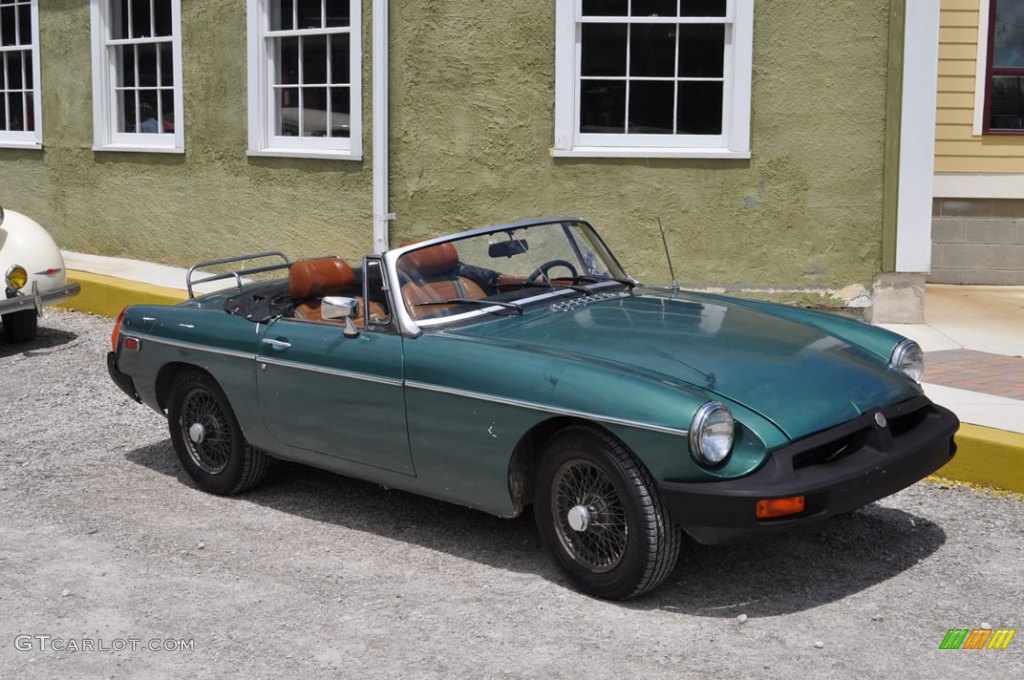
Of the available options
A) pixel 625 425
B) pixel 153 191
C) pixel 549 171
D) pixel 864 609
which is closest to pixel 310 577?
pixel 625 425

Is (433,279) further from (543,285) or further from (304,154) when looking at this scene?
(304,154)

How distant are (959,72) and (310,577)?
904 centimetres

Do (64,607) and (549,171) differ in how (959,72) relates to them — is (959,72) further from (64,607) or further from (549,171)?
(64,607)

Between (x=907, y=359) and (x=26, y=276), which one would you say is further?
(x=26, y=276)

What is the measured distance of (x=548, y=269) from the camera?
586cm

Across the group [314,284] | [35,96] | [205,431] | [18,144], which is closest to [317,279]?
[314,284]

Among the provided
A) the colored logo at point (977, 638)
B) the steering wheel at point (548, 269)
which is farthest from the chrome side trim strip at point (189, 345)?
the colored logo at point (977, 638)

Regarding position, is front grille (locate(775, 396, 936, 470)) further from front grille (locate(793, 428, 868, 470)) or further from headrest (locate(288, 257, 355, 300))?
headrest (locate(288, 257, 355, 300))

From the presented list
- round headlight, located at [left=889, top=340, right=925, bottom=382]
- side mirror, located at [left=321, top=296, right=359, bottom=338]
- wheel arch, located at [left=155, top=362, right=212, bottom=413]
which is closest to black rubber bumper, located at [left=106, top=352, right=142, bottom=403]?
wheel arch, located at [left=155, top=362, right=212, bottom=413]

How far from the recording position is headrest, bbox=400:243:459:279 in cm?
543

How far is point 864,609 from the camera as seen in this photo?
181 inches

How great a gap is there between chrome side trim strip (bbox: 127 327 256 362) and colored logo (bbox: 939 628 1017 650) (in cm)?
315

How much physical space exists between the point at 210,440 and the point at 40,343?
4427mm

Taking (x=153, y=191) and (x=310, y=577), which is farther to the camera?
(x=153, y=191)
